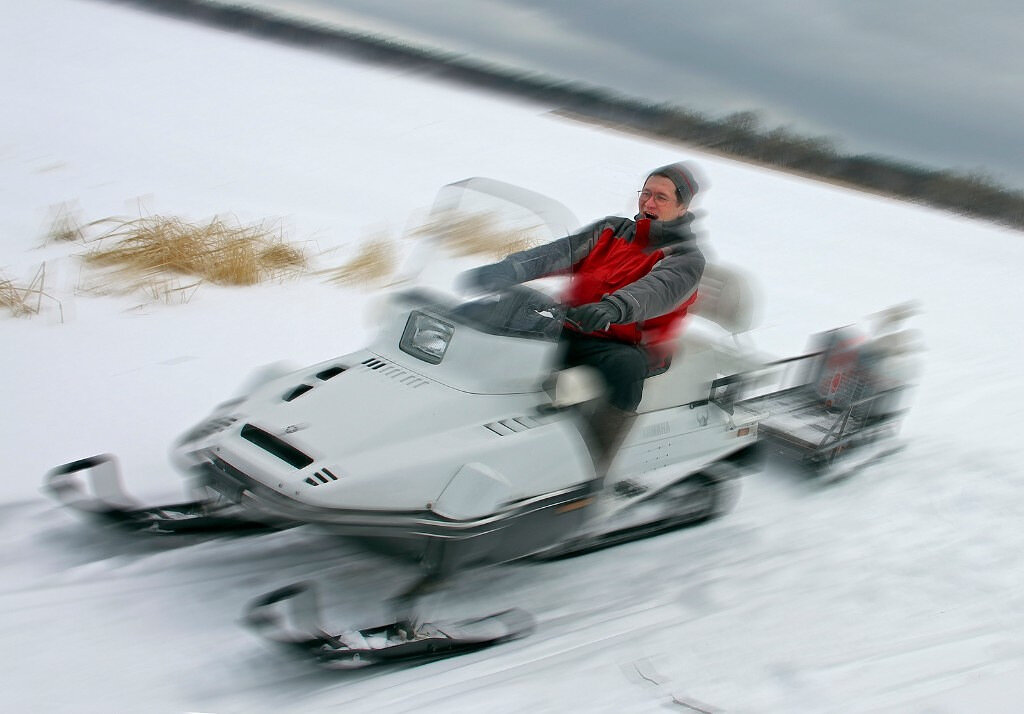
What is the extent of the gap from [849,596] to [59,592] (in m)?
3.06

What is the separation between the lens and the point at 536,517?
333 centimetres

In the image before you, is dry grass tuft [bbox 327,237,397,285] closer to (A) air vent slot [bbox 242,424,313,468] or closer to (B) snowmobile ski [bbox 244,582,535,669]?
(A) air vent slot [bbox 242,424,313,468]

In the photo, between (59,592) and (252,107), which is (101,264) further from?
(252,107)

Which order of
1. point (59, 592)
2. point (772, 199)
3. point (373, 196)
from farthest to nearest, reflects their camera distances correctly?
point (772, 199) < point (373, 196) < point (59, 592)

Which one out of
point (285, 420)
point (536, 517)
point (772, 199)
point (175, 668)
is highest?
point (772, 199)

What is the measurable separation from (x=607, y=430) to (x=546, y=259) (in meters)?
0.77

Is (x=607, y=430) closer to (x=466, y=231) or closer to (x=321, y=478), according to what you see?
(x=466, y=231)

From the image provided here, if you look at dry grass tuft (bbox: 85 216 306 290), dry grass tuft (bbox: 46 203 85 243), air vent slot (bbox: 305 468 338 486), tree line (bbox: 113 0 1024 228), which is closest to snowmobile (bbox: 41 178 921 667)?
air vent slot (bbox: 305 468 338 486)

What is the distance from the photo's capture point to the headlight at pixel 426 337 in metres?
3.54

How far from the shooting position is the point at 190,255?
22.2ft

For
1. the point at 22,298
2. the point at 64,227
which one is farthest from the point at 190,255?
the point at 22,298

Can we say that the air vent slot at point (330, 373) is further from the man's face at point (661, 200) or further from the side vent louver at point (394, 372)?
the man's face at point (661, 200)

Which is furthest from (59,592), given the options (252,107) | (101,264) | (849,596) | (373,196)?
(252,107)

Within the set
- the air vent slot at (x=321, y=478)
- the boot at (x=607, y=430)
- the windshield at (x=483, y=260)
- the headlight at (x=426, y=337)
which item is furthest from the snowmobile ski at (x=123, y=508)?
the boot at (x=607, y=430)
